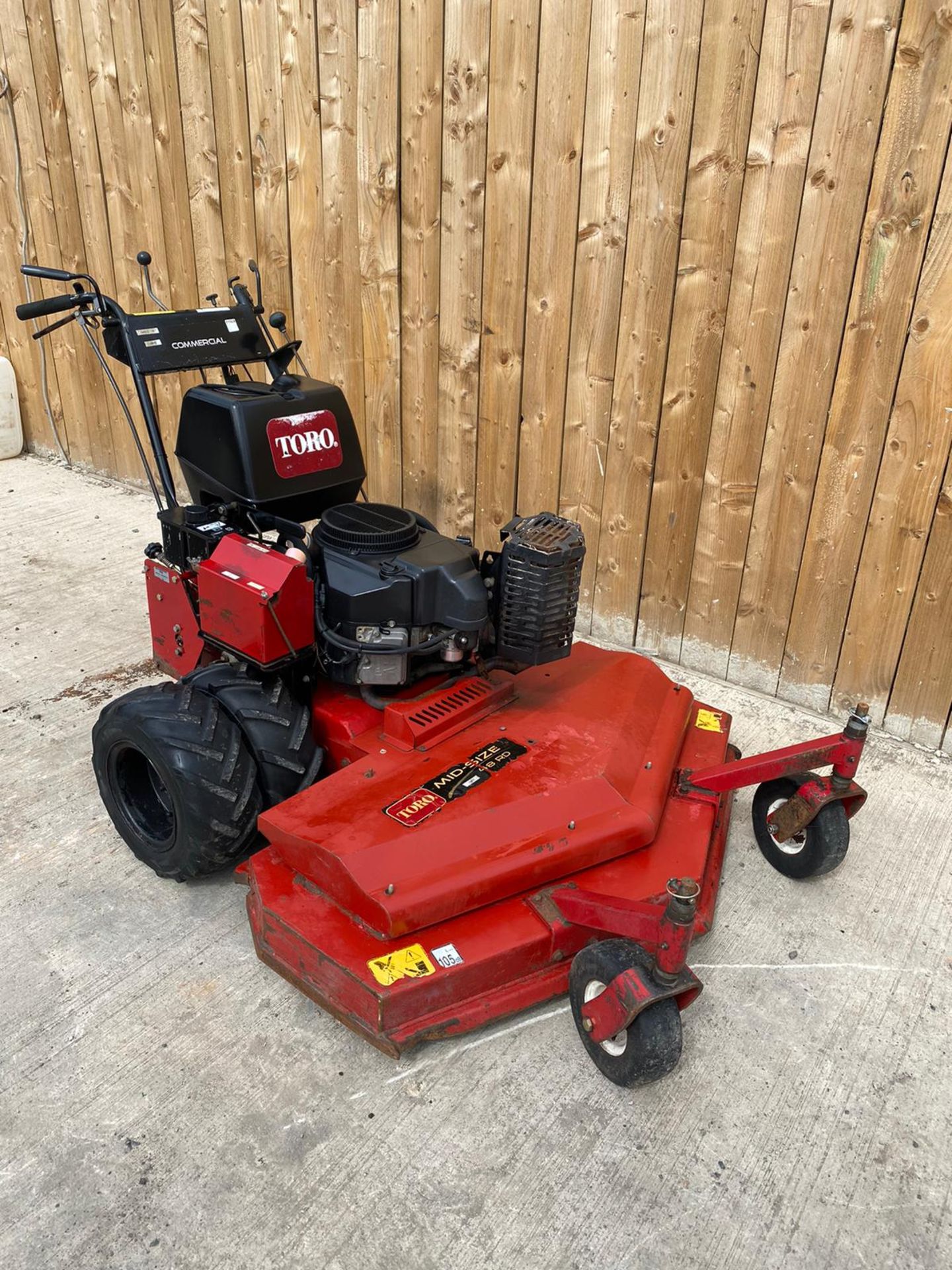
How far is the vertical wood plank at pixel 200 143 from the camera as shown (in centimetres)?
435

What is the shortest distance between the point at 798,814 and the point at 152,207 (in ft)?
13.4

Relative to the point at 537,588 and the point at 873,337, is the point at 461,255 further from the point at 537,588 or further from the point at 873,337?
the point at 537,588

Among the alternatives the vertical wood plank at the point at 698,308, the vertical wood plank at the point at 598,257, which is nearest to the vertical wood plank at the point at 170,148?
the vertical wood plank at the point at 598,257

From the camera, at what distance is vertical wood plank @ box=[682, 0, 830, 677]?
9.64 ft

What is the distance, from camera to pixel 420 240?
3943 mm

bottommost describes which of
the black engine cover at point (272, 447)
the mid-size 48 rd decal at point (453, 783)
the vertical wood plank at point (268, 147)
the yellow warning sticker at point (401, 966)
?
the yellow warning sticker at point (401, 966)

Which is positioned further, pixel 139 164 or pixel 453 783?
pixel 139 164

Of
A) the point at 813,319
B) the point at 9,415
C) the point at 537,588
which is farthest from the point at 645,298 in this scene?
the point at 9,415

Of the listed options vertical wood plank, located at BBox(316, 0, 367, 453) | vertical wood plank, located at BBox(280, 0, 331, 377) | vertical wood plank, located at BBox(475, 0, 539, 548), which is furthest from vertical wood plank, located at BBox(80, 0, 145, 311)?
vertical wood plank, located at BBox(475, 0, 539, 548)

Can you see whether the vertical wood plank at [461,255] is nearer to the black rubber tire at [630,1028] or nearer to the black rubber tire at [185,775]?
the black rubber tire at [185,775]

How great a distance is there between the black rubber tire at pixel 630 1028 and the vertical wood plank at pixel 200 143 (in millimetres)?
3731

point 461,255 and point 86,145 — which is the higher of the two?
point 86,145

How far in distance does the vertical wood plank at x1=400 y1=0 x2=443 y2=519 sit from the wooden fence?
1 centimetres

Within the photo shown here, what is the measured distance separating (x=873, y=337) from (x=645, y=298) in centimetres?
76
